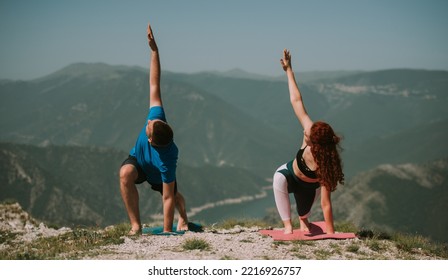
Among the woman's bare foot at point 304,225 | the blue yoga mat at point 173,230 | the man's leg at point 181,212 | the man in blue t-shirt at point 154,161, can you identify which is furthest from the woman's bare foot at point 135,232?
the woman's bare foot at point 304,225

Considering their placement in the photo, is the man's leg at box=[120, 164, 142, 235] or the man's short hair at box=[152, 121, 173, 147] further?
the man's leg at box=[120, 164, 142, 235]

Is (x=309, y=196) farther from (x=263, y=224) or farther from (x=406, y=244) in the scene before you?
(x=263, y=224)

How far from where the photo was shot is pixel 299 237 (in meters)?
7.61

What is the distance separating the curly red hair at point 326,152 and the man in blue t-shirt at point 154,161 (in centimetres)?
211

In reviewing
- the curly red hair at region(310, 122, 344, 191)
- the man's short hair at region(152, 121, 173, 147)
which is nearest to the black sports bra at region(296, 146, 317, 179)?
the curly red hair at region(310, 122, 344, 191)

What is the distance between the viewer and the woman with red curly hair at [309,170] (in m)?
7.27

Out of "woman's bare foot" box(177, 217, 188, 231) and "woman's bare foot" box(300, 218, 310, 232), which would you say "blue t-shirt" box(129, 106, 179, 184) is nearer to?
"woman's bare foot" box(177, 217, 188, 231)

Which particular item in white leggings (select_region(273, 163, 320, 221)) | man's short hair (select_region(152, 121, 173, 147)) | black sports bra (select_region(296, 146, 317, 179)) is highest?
man's short hair (select_region(152, 121, 173, 147))

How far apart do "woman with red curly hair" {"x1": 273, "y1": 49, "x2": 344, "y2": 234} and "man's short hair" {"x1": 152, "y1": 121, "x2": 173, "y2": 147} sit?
1874 millimetres

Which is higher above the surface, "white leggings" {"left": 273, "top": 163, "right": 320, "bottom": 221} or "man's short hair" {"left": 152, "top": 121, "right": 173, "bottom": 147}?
"man's short hair" {"left": 152, "top": 121, "right": 173, "bottom": 147}

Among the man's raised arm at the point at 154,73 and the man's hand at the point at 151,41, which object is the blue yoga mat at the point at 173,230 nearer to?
the man's raised arm at the point at 154,73

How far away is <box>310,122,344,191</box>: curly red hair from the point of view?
7234 mm

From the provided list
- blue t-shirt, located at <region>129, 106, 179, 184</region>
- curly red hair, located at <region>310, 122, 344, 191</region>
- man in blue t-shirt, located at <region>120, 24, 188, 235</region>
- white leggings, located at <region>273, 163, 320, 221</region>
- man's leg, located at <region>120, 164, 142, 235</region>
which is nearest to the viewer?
curly red hair, located at <region>310, 122, 344, 191</region>

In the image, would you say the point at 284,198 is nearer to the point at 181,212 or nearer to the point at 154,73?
the point at 181,212
